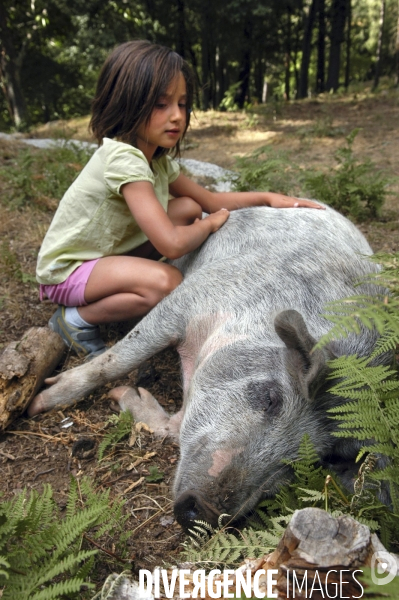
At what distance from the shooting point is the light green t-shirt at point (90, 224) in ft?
12.5

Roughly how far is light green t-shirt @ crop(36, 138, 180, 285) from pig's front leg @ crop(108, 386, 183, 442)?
1.06 meters

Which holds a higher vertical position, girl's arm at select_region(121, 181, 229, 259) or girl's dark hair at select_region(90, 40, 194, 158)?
girl's dark hair at select_region(90, 40, 194, 158)

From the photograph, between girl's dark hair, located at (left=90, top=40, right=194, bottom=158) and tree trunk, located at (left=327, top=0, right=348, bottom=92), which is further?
tree trunk, located at (left=327, top=0, right=348, bottom=92)

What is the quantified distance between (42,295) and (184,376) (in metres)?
1.54

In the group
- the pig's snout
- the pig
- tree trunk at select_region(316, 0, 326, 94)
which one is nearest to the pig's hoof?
the pig

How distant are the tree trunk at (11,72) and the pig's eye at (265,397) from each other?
51.5 ft

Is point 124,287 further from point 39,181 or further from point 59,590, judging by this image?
point 39,181

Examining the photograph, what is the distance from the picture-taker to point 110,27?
13727mm

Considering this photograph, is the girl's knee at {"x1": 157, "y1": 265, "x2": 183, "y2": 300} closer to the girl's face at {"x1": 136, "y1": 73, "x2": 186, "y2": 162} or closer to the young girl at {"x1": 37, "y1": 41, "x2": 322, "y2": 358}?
the young girl at {"x1": 37, "y1": 41, "x2": 322, "y2": 358}

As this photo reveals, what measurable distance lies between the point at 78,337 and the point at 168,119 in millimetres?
1755

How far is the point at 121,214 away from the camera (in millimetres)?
3877

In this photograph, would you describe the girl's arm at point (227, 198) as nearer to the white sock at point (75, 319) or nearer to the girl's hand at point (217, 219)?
the girl's hand at point (217, 219)

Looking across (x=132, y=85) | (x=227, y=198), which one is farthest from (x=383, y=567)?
(x=227, y=198)

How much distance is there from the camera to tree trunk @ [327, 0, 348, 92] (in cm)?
1806
